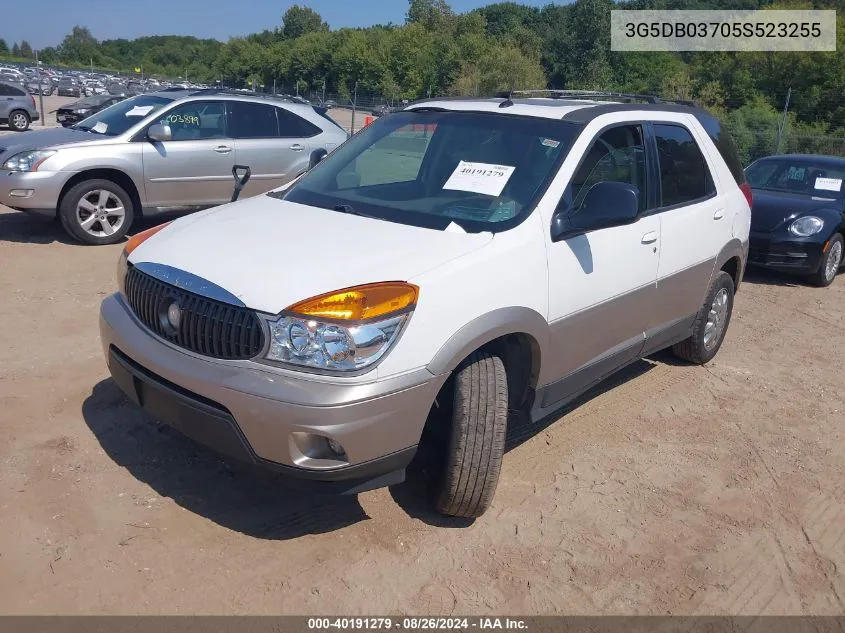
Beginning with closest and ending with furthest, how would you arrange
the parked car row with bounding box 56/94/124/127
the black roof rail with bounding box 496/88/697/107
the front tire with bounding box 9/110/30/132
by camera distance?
the black roof rail with bounding box 496/88/697/107 → the parked car row with bounding box 56/94/124/127 → the front tire with bounding box 9/110/30/132

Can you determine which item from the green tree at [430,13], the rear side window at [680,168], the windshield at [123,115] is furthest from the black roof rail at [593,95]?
the green tree at [430,13]

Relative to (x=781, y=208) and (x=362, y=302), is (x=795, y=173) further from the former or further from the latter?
(x=362, y=302)

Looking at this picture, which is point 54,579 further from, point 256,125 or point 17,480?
point 256,125

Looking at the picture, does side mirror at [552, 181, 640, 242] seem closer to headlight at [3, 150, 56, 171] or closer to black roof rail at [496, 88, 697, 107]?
black roof rail at [496, 88, 697, 107]

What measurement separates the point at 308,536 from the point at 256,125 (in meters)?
6.82

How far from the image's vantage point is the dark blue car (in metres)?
8.77

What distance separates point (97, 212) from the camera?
8195 millimetres

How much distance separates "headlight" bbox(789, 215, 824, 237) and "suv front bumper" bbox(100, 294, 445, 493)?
284 inches

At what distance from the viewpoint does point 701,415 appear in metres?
5.04

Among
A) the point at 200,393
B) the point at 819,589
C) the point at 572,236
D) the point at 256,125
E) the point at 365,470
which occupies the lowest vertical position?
the point at 819,589

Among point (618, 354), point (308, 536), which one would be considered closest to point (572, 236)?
point (618, 354)

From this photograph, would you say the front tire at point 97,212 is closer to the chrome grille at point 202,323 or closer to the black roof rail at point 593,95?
the black roof rail at point 593,95

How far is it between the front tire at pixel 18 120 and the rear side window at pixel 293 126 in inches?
632

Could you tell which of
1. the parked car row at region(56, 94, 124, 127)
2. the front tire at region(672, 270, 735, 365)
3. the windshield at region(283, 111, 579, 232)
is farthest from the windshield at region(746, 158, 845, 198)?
the parked car row at region(56, 94, 124, 127)
